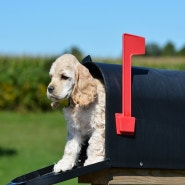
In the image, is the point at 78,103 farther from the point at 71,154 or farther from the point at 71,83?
the point at 71,154

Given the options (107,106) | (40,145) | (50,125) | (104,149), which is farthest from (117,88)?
(50,125)

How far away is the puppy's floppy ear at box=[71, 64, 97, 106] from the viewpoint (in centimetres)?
404

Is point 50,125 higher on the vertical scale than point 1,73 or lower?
lower

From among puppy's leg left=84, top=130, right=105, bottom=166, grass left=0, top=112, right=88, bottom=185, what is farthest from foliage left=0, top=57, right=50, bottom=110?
puppy's leg left=84, top=130, right=105, bottom=166

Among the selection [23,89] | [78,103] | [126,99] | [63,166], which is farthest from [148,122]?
[23,89]

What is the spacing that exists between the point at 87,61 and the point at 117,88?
1.18ft

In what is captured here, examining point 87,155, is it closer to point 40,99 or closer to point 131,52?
point 131,52

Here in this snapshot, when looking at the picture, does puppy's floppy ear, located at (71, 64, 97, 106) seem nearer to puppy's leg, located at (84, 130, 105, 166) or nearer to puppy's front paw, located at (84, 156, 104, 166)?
puppy's leg, located at (84, 130, 105, 166)

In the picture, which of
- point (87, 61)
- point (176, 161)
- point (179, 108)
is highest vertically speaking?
point (87, 61)

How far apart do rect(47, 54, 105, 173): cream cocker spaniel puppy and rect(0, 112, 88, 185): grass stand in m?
4.86

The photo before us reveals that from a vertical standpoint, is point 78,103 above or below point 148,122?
above

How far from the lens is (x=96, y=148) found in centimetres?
410

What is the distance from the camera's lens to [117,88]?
4109 mm

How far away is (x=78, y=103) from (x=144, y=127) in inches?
19.5
